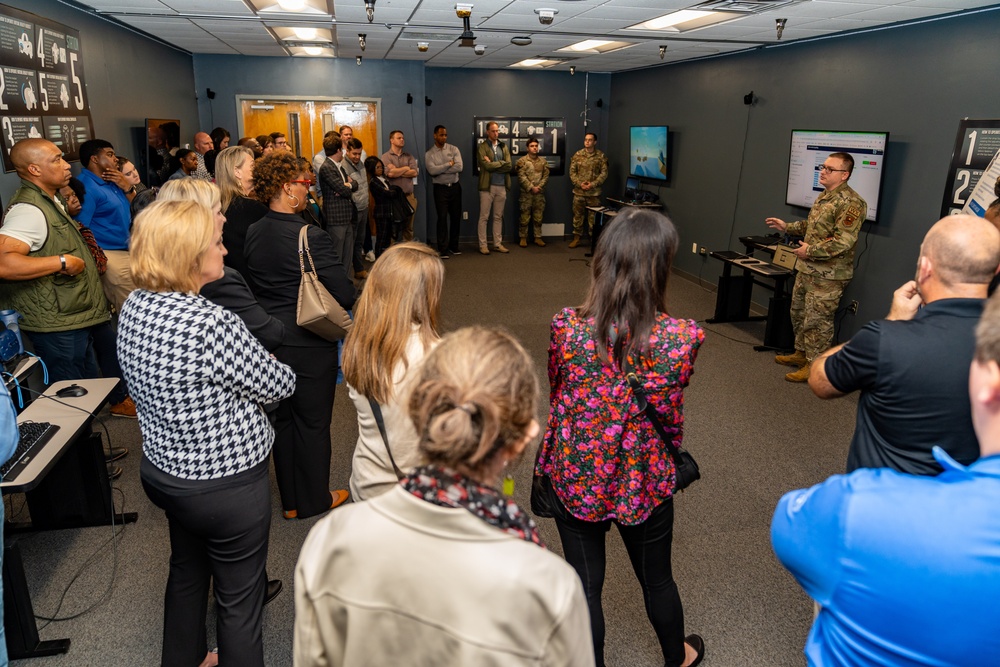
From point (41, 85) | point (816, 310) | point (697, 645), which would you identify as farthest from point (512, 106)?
point (697, 645)

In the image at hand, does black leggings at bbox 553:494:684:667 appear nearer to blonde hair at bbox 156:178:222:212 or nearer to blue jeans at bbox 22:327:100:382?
blonde hair at bbox 156:178:222:212

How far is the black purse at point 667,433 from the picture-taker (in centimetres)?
161

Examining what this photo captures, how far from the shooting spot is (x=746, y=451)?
3.60m

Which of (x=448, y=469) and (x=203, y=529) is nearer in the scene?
(x=448, y=469)

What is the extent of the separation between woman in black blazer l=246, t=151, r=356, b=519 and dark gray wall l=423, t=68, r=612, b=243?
6.64m

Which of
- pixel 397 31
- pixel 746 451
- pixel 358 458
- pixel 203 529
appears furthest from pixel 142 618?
pixel 397 31

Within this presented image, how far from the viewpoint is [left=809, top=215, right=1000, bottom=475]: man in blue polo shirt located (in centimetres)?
154

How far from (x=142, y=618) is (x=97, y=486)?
73 cm

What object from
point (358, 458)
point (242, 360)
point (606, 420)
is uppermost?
point (242, 360)

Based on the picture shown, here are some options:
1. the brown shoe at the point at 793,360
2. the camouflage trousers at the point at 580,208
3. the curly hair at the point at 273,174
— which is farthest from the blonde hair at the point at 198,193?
the camouflage trousers at the point at 580,208

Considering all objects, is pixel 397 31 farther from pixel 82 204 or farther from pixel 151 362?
pixel 151 362

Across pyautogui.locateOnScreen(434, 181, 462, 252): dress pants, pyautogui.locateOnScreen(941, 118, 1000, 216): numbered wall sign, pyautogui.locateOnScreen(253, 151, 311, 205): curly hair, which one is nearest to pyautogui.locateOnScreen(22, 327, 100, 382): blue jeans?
pyautogui.locateOnScreen(253, 151, 311, 205): curly hair

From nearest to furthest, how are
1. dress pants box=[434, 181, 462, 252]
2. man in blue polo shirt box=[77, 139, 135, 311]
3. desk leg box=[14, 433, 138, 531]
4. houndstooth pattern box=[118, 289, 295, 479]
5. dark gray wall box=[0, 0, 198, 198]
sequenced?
1. houndstooth pattern box=[118, 289, 295, 479]
2. desk leg box=[14, 433, 138, 531]
3. man in blue polo shirt box=[77, 139, 135, 311]
4. dark gray wall box=[0, 0, 198, 198]
5. dress pants box=[434, 181, 462, 252]

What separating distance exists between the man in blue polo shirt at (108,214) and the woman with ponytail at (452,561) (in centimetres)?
340
